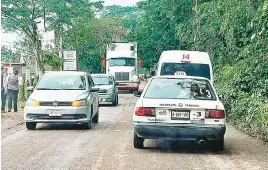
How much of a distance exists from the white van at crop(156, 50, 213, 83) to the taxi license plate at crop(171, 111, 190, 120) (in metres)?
8.51

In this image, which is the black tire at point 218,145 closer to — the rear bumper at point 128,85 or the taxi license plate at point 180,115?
the taxi license plate at point 180,115

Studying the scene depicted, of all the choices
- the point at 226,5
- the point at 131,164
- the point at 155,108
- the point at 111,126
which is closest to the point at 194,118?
the point at 155,108

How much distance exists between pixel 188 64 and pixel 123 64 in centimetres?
2316

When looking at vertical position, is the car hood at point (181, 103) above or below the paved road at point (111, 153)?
above

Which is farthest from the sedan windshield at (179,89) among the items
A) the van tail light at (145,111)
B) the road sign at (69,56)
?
the road sign at (69,56)

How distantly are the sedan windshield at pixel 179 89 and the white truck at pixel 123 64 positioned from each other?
30.0 metres

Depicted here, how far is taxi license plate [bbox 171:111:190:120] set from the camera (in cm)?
1044

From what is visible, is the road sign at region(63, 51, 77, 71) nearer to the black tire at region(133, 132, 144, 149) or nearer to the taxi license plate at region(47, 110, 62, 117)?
the taxi license plate at region(47, 110, 62, 117)

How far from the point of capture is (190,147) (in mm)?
11688

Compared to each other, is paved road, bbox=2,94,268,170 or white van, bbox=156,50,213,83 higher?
white van, bbox=156,50,213,83

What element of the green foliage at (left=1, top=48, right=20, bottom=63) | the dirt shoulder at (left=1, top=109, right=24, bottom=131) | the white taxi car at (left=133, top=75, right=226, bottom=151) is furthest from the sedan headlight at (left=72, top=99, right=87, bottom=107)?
the green foliage at (left=1, top=48, right=20, bottom=63)

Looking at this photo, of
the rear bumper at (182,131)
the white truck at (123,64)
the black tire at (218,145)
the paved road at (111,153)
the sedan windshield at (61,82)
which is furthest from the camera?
the white truck at (123,64)

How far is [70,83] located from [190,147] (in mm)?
5370

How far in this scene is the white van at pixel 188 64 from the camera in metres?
18.9
